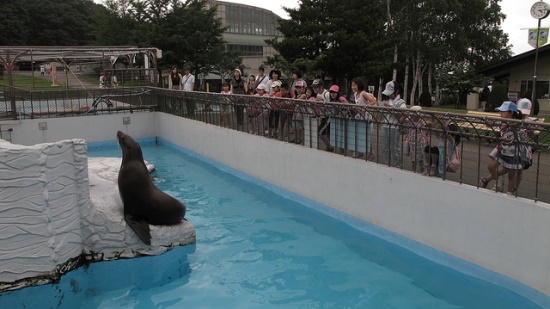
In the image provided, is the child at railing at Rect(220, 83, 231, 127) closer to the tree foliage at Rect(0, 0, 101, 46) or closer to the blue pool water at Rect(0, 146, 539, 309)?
the blue pool water at Rect(0, 146, 539, 309)

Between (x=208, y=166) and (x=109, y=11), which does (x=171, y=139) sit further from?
(x=109, y=11)

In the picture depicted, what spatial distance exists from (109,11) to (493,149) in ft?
133

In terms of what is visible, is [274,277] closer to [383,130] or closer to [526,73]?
[383,130]

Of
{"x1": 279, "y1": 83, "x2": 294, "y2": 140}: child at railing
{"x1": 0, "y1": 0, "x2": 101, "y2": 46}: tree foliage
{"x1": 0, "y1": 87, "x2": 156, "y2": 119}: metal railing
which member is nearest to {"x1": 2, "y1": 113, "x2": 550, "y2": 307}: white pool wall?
{"x1": 279, "y1": 83, "x2": 294, "y2": 140}: child at railing

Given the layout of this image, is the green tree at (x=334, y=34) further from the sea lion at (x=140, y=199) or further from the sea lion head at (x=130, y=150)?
the sea lion at (x=140, y=199)

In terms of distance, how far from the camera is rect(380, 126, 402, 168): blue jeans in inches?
295

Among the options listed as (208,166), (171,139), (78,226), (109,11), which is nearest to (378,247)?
(78,226)

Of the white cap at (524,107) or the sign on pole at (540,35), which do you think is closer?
the white cap at (524,107)

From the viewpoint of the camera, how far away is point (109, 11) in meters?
41.1

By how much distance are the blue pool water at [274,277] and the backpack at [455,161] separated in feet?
4.43

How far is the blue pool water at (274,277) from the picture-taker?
5.93 m

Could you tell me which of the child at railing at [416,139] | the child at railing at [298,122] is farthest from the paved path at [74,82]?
the child at railing at [416,139]

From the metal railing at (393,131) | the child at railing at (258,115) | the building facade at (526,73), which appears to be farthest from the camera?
the building facade at (526,73)

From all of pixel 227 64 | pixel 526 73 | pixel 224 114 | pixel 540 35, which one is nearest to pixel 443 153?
pixel 224 114
